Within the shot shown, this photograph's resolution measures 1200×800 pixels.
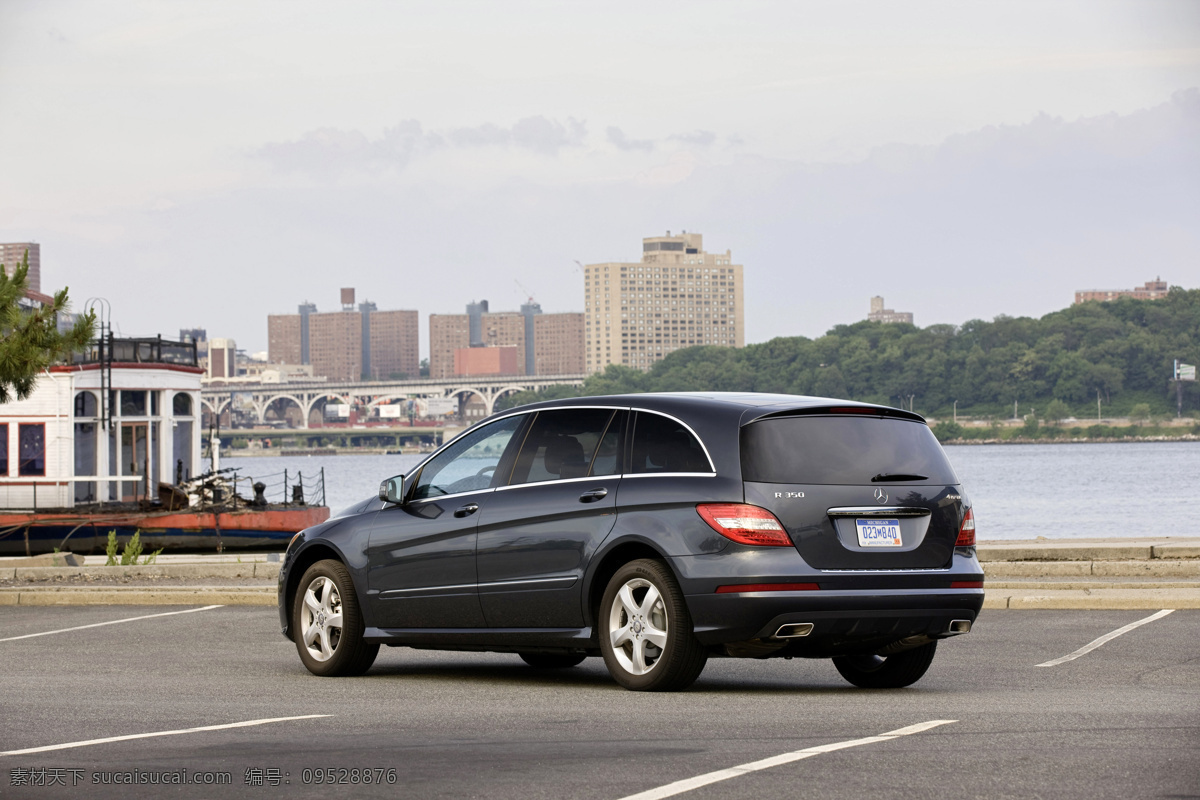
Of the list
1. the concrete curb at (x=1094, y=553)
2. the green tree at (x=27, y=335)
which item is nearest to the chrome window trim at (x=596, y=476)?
the green tree at (x=27, y=335)

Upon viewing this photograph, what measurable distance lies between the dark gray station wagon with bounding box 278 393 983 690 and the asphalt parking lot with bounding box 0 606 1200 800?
0.33 metres

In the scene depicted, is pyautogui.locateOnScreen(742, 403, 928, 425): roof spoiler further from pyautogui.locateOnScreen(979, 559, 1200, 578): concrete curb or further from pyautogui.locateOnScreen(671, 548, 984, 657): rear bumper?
pyautogui.locateOnScreen(979, 559, 1200, 578): concrete curb

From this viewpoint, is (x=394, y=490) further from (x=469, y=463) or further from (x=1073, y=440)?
(x=1073, y=440)

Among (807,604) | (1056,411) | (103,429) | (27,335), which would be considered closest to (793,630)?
(807,604)

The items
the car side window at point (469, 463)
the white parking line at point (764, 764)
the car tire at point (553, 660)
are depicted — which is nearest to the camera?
the white parking line at point (764, 764)

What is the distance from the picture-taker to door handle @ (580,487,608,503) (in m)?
8.93

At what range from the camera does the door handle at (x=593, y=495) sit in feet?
29.3

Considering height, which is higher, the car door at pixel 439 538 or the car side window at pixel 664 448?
the car side window at pixel 664 448

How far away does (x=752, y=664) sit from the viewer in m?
11.0

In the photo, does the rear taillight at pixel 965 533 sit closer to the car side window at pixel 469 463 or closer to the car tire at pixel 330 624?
the car side window at pixel 469 463

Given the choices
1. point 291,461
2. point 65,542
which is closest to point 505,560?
point 65,542

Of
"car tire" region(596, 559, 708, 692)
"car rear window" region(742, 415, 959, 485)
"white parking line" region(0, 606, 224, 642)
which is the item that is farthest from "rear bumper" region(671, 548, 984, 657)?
"white parking line" region(0, 606, 224, 642)

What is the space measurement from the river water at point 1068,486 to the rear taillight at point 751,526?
68.2 ft

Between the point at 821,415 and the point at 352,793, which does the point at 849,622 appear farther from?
the point at 352,793
